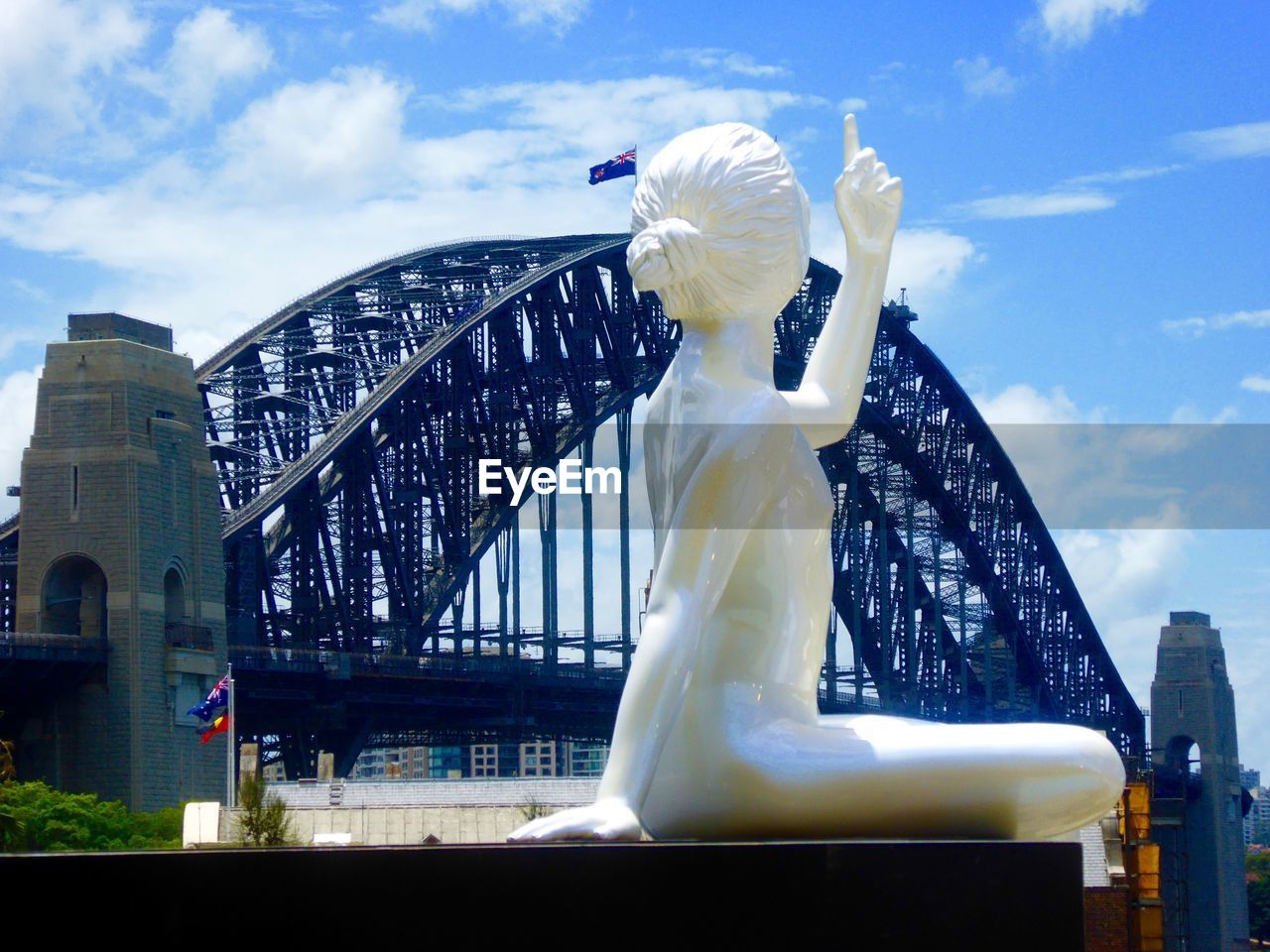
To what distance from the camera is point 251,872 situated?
6.71 metres

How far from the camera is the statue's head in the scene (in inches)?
324

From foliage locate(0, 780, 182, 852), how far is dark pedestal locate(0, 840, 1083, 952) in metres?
27.0

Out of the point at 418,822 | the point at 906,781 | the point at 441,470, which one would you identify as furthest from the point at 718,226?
the point at 441,470

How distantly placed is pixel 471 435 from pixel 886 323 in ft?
60.4

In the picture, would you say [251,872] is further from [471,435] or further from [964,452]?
[964,452]

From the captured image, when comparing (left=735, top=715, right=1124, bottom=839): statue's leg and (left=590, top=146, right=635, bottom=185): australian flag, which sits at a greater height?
(left=590, top=146, right=635, bottom=185): australian flag

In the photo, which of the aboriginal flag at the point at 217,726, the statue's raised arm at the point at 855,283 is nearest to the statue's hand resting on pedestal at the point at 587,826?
the statue's raised arm at the point at 855,283

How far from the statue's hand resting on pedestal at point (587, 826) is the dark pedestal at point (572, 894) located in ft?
0.95

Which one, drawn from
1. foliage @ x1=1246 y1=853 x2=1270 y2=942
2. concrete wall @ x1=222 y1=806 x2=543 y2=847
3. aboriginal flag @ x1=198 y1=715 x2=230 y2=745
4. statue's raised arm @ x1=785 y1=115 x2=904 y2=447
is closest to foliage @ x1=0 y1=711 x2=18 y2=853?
concrete wall @ x1=222 y1=806 x2=543 y2=847

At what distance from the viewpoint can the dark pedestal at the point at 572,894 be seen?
6.60 m

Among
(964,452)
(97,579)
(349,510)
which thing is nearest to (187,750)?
(97,579)

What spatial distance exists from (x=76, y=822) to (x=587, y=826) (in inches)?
1208

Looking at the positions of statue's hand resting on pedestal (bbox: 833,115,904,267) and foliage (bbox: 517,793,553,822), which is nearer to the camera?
statue's hand resting on pedestal (bbox: 833,115,904,267)

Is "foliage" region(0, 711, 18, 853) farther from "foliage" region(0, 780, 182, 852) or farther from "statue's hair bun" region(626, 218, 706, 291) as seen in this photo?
"statue's hair bun" region(626, 218, 706, 291)
